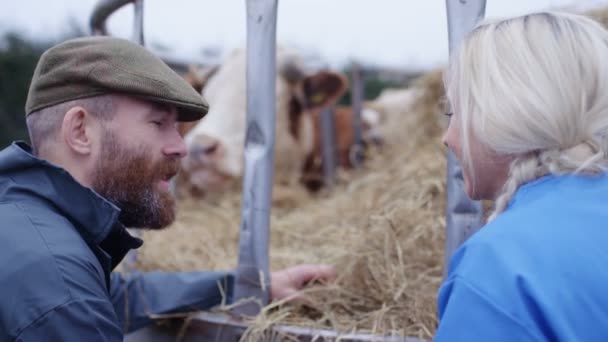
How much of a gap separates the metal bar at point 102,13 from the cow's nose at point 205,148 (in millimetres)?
1808

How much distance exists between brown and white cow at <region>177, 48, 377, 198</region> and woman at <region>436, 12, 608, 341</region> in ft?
10.2

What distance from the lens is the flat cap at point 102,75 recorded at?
1.32 meters

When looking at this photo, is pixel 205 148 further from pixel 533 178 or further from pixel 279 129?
pixel 533 178

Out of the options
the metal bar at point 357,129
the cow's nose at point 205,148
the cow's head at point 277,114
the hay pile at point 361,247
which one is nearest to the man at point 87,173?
the hay pile at point 361,247

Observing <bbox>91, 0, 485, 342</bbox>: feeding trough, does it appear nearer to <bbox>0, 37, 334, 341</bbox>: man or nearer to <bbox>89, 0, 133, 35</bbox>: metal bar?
<bbox>0, 37, 334, 341</bbox>: man

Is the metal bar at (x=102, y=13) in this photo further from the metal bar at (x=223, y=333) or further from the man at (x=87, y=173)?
the metal bar at (x=223, y=333)

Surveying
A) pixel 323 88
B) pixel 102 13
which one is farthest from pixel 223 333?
pixel 323 88

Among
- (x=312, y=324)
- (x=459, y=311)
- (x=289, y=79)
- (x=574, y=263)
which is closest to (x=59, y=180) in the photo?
(x=312, y=324)

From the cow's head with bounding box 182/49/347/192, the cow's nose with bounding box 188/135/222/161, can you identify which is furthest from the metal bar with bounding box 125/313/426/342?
the cow's head with bounding box 182/49/347/192

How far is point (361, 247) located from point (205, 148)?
2321 millimetres

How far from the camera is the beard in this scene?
1.38 meters

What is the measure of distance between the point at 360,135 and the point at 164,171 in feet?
12.3

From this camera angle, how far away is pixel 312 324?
147cm

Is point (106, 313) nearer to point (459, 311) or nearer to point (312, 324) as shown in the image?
point (312, 324)
